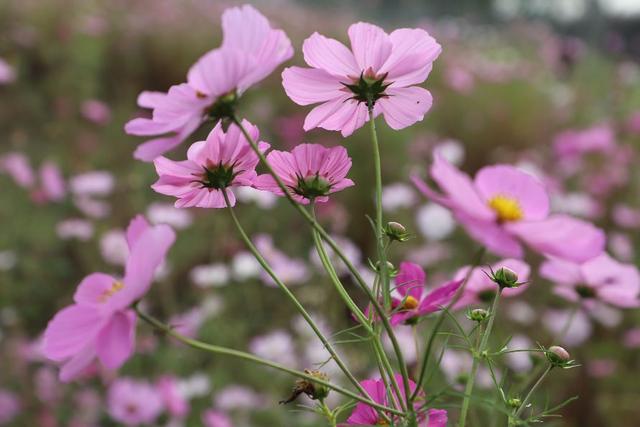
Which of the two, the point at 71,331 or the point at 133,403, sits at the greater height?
the point at 71,331

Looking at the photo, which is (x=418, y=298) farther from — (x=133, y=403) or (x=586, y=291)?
(x=133, y=403)

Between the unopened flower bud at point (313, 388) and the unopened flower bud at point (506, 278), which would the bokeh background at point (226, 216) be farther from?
the unopened flower bud at point (506, 278)

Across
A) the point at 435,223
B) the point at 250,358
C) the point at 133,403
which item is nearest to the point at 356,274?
the point at 250,358

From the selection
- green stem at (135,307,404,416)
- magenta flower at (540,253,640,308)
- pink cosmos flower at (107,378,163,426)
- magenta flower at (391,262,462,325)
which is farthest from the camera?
pink cosmos flower at (107,378,163,426)

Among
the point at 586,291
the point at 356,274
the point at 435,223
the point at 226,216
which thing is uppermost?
the point at 356,274

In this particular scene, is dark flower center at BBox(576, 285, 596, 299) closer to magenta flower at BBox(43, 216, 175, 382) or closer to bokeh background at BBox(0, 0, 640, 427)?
bokeh background at BBox(0, 0, 640, 427)

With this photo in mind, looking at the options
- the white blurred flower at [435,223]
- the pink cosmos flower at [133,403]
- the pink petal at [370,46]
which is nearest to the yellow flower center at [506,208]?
the pink petal at [370,46]

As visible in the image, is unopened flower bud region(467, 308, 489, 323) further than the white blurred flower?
No

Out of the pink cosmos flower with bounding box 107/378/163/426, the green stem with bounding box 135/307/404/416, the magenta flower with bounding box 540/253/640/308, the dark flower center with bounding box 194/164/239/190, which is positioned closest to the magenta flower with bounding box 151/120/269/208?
the dark flower center with bounding box 194/164/239/190
